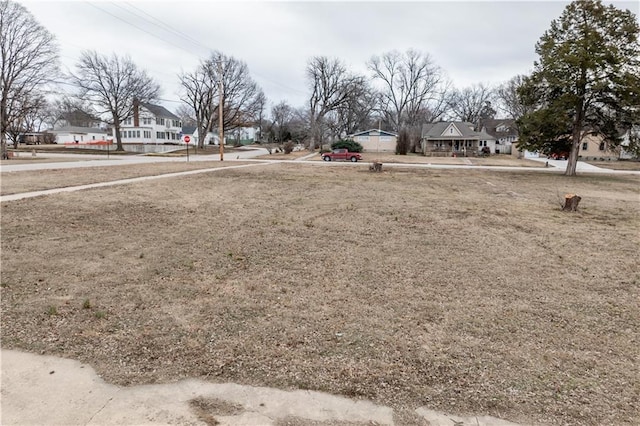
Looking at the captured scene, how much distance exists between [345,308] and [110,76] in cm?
5444

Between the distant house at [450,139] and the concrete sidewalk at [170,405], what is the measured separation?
5388 centimetres

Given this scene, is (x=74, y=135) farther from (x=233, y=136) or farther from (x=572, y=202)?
(x=572, y=202)

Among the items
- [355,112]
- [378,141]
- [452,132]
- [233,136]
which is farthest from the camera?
[233,136]

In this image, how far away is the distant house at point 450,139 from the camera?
55.3 metres

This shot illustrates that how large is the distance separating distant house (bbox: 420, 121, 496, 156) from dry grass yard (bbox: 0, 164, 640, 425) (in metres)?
49.1

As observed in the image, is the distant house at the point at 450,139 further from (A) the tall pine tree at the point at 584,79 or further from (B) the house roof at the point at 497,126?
(A) the tall pine tree at the point at 584,79

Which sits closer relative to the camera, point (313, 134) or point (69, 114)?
point (313, 134)

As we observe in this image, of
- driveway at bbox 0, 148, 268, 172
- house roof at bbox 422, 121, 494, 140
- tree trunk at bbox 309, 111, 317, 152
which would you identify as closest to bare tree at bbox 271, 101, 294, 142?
tree trunk at bbox 309, 111, 317, 152

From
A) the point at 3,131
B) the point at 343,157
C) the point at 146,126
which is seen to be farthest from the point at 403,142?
the point at 146,126

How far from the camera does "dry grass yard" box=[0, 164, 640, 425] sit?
9.55 feet

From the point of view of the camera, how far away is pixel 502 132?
75.1 m

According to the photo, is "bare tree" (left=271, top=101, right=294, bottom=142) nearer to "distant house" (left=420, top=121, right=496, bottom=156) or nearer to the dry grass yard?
"distant house" (left=420, top=121, right=496, bottom=156)

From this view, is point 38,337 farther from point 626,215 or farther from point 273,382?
point 626,215

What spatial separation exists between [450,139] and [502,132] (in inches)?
1007
